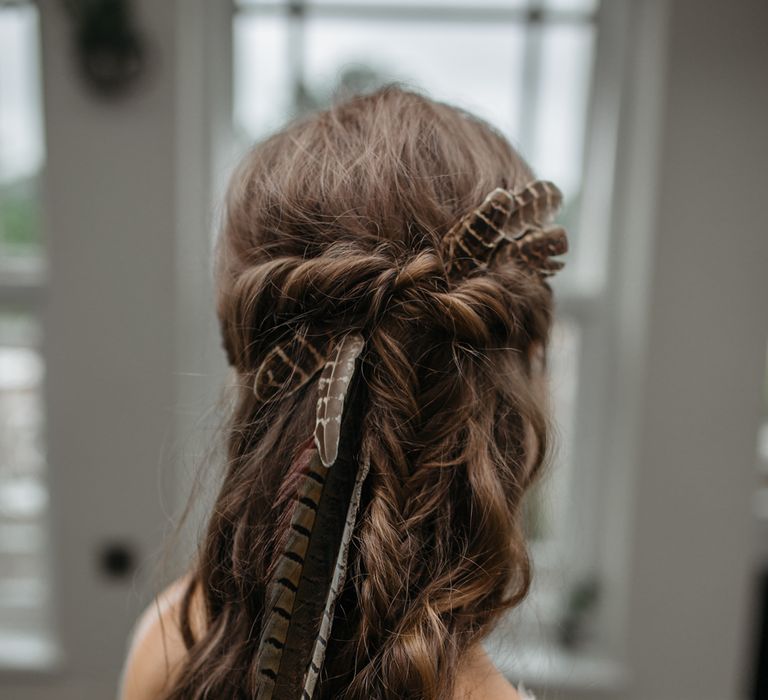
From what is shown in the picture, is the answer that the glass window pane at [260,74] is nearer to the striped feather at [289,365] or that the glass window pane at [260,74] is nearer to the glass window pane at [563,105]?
the glass window pane at [563,105]

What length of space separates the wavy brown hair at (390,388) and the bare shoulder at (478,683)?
0.02m

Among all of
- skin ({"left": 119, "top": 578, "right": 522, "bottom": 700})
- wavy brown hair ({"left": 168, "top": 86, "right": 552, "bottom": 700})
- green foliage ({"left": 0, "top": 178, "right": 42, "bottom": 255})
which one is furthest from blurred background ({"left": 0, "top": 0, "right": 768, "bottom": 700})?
wavy brown hair ({"left": 168, "top": 86, "right": 552, "bottom": 700})

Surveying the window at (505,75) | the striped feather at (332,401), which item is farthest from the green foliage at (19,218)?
the striped feather at (332,401)

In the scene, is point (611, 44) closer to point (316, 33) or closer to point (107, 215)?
point (316, 33)

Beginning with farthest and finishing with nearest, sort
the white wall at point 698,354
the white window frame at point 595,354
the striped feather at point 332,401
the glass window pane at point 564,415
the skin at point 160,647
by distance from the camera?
the glass window pane at point 564,415, the white window frame at point 595,354, the white wall at point 698,354, the skin at point 160,647, the striped feather at point 332,401

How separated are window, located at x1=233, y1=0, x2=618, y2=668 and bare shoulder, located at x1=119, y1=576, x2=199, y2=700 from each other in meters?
1.08

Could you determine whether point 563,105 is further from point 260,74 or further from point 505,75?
point 260,74

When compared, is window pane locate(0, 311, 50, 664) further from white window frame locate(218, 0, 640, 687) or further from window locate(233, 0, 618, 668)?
white window frame locate(218, 0, 640, 687)

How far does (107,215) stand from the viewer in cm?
137

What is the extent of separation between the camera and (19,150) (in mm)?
1555

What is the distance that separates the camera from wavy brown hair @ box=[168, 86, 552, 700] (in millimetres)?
528

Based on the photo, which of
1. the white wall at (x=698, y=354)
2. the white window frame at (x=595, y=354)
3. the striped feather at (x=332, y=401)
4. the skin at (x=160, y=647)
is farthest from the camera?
the white window frame at (x=595, y=354)

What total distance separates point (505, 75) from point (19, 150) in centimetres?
126

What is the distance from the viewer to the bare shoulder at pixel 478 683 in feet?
1.82
